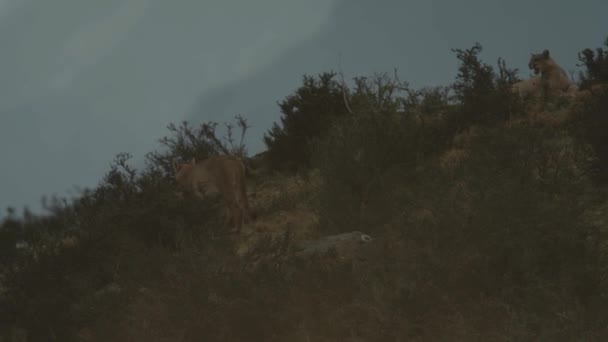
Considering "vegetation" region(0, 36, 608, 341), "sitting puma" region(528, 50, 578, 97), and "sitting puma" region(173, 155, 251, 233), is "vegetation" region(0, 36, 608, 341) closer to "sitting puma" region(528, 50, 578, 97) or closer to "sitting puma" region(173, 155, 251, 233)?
"sitting puma" region(173, 155, 251, 233)

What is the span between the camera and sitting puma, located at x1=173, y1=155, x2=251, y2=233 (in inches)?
715

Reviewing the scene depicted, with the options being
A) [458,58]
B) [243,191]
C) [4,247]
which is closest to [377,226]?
[243,191]

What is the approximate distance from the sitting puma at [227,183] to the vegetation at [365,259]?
0.46 m

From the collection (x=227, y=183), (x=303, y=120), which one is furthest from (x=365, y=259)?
(x=303, y=120)

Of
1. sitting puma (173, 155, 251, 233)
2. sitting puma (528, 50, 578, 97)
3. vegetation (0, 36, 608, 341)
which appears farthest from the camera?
sitting puma (528, 50, 578, 97)

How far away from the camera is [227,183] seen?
722 inches

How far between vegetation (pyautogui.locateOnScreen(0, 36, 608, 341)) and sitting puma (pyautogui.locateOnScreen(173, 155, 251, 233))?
0.46m

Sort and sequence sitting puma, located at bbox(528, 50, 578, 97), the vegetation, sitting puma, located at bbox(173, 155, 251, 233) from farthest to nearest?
sitting puma, located at bbox(528, 50, 578, 97) < sitting puma, located at bbox(173, 155, 251, 233) < the vegetation

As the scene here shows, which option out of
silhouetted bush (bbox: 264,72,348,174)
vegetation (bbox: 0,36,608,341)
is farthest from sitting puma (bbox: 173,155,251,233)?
silhouetted bush (bbox: 264,72,348,174)

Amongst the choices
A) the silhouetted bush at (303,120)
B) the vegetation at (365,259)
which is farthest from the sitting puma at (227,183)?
the silhouetted bush at (303,120)

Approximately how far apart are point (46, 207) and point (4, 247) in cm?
117

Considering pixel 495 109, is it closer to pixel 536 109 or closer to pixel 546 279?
pixel 536 109

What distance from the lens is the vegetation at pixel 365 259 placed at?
9.95 m

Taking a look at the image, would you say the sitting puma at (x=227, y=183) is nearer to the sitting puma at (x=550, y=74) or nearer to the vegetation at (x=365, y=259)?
the vegetation at (x=365, y=259)
